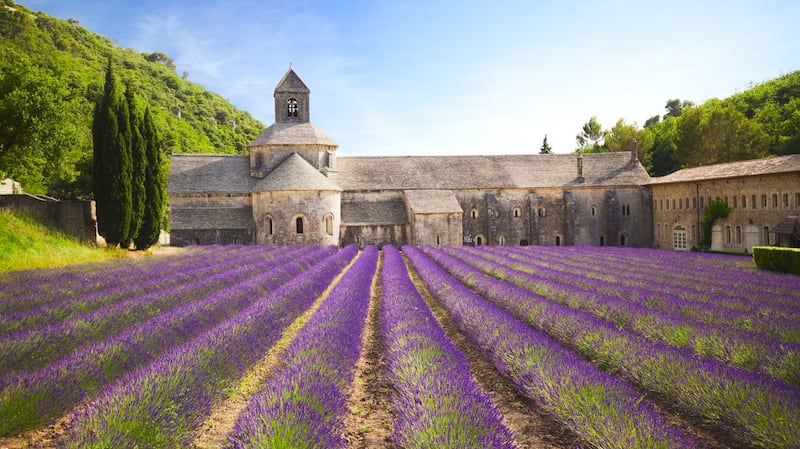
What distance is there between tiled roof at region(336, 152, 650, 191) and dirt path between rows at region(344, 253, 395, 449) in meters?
31.1

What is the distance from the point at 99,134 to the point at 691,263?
26.6 meters

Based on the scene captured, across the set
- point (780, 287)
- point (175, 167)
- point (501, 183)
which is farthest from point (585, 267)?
point (175, 167)

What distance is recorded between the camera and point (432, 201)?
123ft

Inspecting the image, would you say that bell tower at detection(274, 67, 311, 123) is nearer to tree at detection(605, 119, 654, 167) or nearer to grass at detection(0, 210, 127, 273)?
grass at detection(0, 210, 127, 273)

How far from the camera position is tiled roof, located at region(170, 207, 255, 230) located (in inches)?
1399

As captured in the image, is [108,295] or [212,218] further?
[212,218]

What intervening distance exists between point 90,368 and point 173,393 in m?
1.69

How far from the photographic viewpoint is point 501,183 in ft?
134

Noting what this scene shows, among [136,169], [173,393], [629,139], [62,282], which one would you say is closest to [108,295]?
[62,282]

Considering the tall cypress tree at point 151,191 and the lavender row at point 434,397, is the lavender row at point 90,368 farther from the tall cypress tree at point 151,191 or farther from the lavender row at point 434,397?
the tall cypress tree at point 151,191

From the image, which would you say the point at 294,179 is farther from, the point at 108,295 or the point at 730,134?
the point at 730,134

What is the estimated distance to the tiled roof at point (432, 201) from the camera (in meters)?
36.2

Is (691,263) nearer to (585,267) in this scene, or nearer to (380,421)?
(585,267)

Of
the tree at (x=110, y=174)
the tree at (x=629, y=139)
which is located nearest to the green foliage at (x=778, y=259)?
the tree at (x=110, y=174)
